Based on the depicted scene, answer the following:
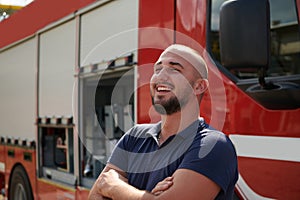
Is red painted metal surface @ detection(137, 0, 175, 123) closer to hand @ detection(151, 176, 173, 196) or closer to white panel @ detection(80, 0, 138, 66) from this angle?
white panel @ detection(80, 0, 138, 66)

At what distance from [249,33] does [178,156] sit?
0.59 metres

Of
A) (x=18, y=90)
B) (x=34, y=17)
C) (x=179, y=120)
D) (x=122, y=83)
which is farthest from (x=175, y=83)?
(x=18, y=90)

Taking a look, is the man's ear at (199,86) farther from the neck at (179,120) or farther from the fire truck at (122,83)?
the fire truck at (122,83)

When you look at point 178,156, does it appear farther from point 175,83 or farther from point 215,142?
point 175,83

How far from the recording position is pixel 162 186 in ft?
5.83

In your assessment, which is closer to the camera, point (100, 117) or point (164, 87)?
point (164, 87)

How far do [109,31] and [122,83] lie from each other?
46 cm

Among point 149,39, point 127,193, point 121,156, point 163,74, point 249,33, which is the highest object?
point 149,39

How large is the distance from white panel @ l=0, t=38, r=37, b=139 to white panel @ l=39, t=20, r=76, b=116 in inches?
11.6

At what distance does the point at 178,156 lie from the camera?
1.90m

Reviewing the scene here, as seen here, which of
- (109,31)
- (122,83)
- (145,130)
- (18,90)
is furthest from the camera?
(18,90)

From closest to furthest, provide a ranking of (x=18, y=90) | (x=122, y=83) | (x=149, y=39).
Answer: (x=149, y=39) < (x=122, y=83) < (x=18, y=90)

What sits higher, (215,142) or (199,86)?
(199,86)

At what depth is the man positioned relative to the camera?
1.76m
